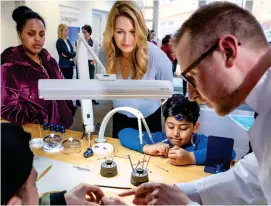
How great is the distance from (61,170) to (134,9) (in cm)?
93

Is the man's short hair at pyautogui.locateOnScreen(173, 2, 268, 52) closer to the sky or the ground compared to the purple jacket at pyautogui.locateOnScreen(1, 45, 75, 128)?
closer to the sky

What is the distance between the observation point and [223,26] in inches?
30.1

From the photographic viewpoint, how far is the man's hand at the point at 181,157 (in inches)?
54.4

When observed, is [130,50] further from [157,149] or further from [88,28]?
[157,149]

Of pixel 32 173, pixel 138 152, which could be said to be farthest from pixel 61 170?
pixel 32 173

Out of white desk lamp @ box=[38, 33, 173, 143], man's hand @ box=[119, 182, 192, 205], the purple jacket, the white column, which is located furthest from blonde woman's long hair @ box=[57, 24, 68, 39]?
man's hand @ box=[119, 182, 192, 205]

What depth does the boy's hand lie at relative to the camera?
1464mm

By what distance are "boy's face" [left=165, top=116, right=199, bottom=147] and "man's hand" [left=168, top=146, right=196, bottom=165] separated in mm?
174

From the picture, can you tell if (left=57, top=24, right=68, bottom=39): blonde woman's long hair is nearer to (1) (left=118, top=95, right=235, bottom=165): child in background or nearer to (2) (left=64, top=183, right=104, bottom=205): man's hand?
(1) (left=118, top=95, right=235, bottom=165): child in background

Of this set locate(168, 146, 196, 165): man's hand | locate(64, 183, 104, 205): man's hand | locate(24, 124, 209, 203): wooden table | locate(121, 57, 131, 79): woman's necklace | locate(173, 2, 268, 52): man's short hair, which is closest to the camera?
locate(173, 2, 268, 52): man's short hair

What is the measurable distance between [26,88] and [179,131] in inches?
37.0

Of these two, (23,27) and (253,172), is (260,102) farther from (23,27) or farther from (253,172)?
(23,27)

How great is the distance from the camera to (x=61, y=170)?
4.14 ft

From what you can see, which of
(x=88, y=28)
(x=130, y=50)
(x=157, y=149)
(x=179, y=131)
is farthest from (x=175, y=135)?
(x=88, y=28)
